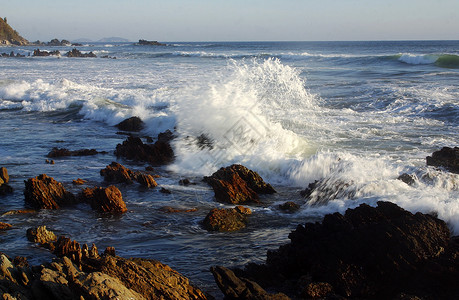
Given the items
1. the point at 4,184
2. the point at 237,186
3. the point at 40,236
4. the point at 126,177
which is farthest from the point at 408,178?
the point at 4,184

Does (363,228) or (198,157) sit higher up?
(363,228)

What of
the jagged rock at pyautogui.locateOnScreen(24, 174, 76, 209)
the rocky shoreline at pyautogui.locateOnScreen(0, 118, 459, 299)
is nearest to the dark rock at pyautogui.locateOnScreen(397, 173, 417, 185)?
the rocky shoreline at pyautogui.locateOnScreen(0, 118, 459, 299)

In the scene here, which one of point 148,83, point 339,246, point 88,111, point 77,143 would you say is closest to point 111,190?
point 339,246

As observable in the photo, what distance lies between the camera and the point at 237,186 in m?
8.29

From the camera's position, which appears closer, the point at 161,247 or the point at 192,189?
the point at 161,247

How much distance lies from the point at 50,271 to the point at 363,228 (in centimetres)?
306

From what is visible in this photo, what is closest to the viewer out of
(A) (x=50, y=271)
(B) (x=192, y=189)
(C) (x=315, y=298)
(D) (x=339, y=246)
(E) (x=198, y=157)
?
(A) (x=50, y=271)

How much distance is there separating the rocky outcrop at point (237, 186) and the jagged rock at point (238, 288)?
3.85m

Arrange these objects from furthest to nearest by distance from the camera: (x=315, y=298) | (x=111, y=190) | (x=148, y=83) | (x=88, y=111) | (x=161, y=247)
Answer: (x=148, y=83)
(x=88, y=111)
(x=111, y=190)
(x=161, y=247)
(x=315, y=298)

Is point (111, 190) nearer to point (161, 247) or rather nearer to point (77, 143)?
point (161, 247)

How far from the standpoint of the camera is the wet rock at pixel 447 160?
859cm

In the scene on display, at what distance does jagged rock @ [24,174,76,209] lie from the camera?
7.66 m

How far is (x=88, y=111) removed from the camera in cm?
1933

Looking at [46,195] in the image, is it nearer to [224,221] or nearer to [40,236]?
[40,236]
